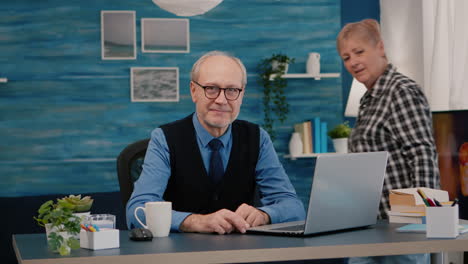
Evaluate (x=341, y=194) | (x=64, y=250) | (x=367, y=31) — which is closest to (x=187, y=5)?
(x=367, y=31)

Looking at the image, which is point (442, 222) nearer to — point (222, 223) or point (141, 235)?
point (222, 223)

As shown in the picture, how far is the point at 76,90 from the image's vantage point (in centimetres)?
522

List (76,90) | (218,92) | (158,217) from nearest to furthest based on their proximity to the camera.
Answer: (158,217) → (218,92) → (76,90)

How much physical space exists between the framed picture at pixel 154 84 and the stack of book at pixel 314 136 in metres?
1.08

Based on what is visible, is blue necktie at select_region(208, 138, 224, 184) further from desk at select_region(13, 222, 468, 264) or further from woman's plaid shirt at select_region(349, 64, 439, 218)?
woman's plaid shirt at select_region(349, 64, 439, 218)

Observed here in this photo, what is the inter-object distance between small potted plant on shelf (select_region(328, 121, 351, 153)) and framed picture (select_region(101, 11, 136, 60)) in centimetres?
174

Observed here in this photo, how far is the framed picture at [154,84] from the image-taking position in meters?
5.30

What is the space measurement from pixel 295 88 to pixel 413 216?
351 centimetres

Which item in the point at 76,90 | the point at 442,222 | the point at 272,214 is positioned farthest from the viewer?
the point at 76,90

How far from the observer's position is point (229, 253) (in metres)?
1.55

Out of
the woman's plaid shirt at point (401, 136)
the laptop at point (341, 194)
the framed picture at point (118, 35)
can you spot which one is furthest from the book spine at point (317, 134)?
the laptop at point (341, 194)

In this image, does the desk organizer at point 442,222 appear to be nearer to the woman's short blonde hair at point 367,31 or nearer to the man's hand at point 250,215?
the man's hand at point 250,215

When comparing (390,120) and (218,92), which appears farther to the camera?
(390,120)

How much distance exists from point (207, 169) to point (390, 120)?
2.46 feet
